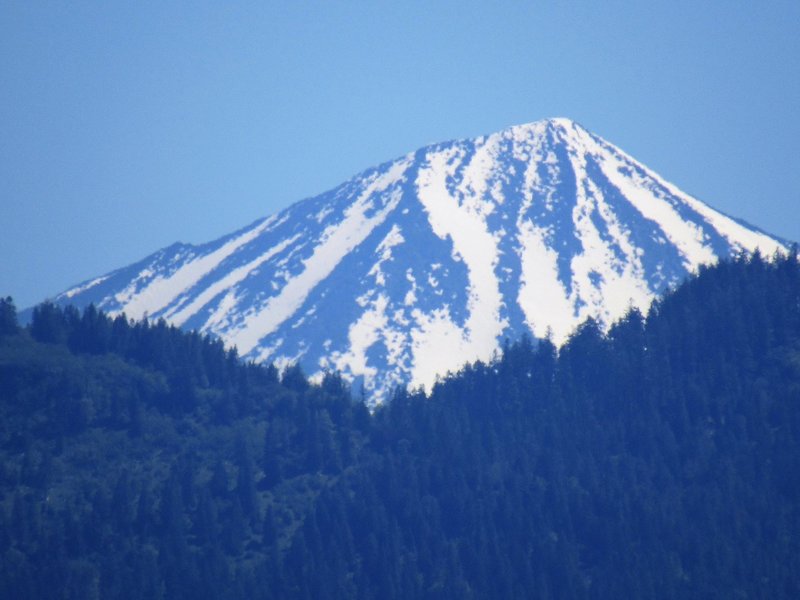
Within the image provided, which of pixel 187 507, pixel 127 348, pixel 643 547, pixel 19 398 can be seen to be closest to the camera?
pixel 643 547

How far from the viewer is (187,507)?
536 feet

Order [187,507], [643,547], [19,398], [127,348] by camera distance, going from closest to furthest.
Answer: [643,547] < [187,507] < [19,398] < [127,348]

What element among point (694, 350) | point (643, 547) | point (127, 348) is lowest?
point (643, 547)

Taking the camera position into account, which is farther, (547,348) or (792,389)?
(547,348)

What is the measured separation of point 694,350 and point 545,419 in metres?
21.3

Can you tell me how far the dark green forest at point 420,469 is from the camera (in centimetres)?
14775

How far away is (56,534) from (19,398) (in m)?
27.3

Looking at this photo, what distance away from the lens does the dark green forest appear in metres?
148

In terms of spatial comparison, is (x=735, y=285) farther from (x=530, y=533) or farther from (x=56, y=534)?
(x=56, y=534)

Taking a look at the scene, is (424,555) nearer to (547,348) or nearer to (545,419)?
(545,419)

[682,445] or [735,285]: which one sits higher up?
[735,285]

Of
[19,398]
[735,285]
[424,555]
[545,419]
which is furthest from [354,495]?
[735,285]

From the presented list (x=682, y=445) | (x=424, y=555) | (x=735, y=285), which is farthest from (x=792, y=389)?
(x=424, y=555)

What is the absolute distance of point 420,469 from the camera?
17388 cm
